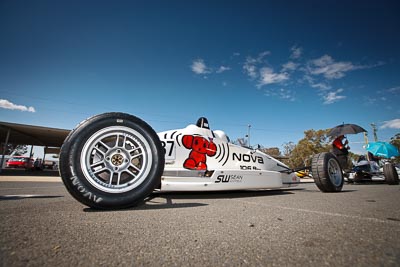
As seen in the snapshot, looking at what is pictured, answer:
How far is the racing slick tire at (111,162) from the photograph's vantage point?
66.0 inches

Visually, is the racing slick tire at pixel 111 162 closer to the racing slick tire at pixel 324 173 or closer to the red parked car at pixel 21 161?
the racing slick tire at pixel 324 173

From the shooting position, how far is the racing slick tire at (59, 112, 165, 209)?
1.68m

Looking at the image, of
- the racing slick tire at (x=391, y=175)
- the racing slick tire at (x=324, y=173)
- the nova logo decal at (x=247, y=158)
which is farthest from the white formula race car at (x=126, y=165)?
the racing slick tire at (x=391, y=175)

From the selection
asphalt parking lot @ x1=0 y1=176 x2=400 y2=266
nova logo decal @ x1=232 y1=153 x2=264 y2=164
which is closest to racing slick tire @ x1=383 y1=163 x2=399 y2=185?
nova logo decal @ x1=232 y1=153 x2=264 y2=164

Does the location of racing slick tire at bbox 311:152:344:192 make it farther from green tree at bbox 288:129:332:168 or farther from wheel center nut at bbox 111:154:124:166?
green tree at bbox 288:129:332:168

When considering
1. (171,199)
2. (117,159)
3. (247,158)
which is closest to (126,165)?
(117,159)

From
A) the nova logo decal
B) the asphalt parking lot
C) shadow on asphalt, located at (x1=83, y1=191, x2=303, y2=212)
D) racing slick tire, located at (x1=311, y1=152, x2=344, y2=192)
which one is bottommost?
shadow on asphalt, located at (x1=83, y1=191, x2=303, y2=212)

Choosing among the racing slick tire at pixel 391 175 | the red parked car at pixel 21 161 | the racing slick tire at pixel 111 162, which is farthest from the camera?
the red parked car at pixel 21 161

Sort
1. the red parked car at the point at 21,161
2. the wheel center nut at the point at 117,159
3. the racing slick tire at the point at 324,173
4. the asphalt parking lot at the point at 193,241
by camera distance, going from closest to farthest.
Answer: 1. the asphalt parking lot at the point at 193,241
2. the wheel center nut at the point at 117,159
3. the racing slick tire at the point at 324,173
4. the red parked car at the point at 21,161

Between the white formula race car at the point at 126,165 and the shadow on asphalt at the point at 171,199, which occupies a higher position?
the white formula race car at the point at 126,165

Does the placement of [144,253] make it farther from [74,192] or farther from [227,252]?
[74,192]

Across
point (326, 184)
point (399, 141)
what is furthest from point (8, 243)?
point (399, 141)

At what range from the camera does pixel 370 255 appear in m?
0.81

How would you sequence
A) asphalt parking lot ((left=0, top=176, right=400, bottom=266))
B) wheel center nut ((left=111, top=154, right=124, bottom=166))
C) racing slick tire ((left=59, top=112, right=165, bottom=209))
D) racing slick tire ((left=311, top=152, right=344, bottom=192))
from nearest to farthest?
asphalt parking lot ((left=0, top=176, right=400, bottom=266)) → racing slick tire ((left=59, top=112, right=165, bottom=209)) → wheel center nut ((left=111, top=154, right=124, bottom=166)) → racing slick tire ((left=311, top=152, right=344, bottom=192))
